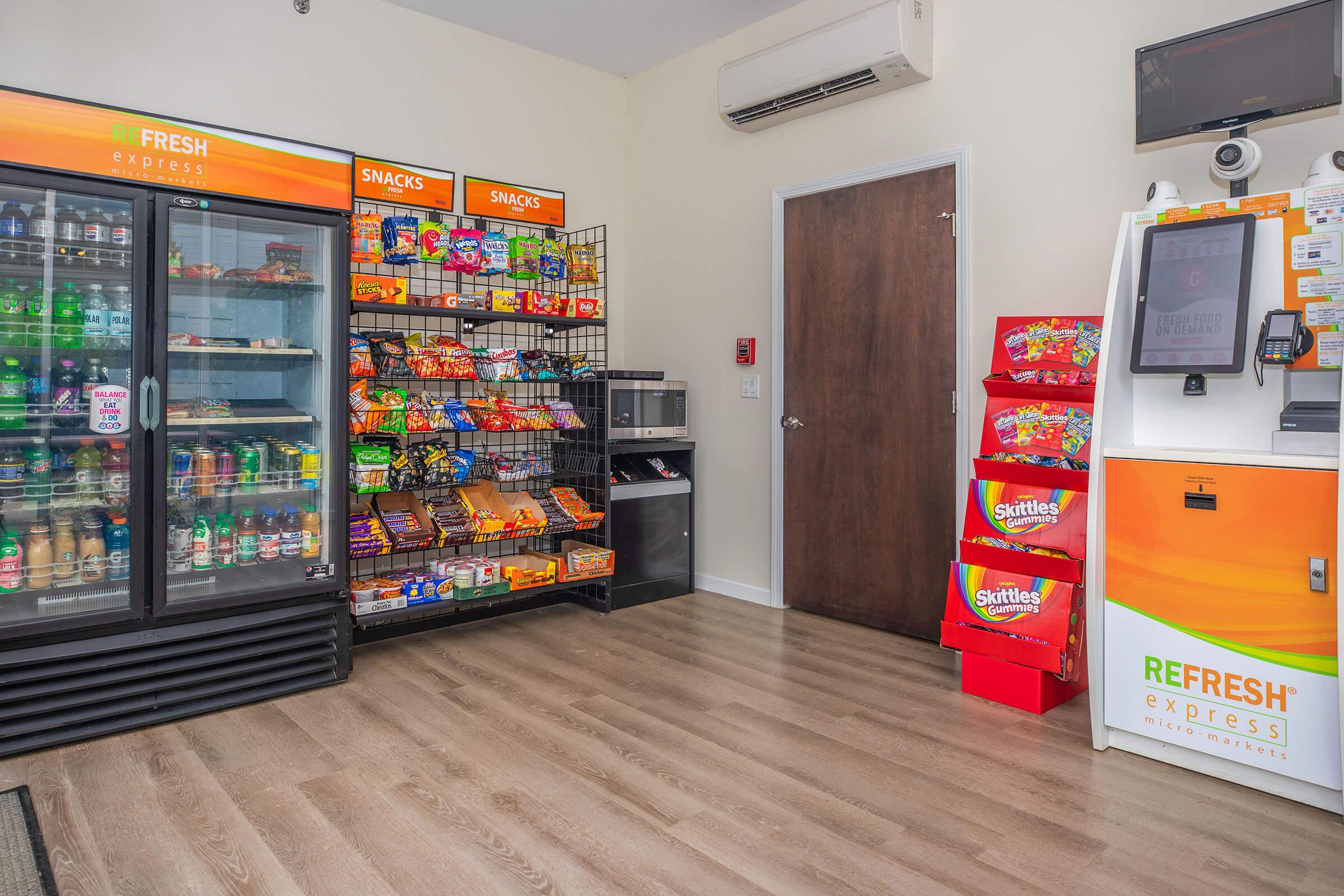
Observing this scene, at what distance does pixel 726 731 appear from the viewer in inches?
110

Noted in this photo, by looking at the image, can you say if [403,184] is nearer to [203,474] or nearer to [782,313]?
[203,474]

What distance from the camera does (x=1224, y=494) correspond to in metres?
2.38

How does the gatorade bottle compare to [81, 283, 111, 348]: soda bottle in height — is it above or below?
below

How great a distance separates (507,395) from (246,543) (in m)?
1.74

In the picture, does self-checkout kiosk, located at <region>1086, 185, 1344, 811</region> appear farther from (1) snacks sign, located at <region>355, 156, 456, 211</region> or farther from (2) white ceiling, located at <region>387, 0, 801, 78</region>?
(1) snacks sign, located at <region>355, 156, 456, 211</region>

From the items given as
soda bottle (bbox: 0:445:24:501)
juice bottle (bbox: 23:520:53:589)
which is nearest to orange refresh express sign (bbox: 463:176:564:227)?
soda bottle (bbox: 0:445:24:501)

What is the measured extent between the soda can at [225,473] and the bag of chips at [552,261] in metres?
2.02

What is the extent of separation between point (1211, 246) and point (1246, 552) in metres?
0.96

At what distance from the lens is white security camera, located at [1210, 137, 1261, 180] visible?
2.56 m

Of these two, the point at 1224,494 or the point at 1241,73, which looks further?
the point at 1241,73

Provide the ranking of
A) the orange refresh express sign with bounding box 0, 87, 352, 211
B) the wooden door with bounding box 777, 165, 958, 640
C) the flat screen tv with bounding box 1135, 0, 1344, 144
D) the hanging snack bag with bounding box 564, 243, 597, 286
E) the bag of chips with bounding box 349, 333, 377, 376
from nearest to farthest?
the flat screen tv with bounding box 1135, 0, 1344, 144, the orange refresh express sign with bounding box 0, 87, 352, 211, the bag of chips with bounding box 349, 333, 377, 376, the wooden door with bounding box 777, 165, 958, 640, the hanging snack bag with bounding box 564, 243, 597, 286

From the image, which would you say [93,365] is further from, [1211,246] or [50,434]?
[1211,246]

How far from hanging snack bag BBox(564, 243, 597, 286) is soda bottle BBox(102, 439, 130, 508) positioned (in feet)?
8.28

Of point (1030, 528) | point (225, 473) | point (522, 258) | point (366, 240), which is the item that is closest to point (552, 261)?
point (522, 258)
